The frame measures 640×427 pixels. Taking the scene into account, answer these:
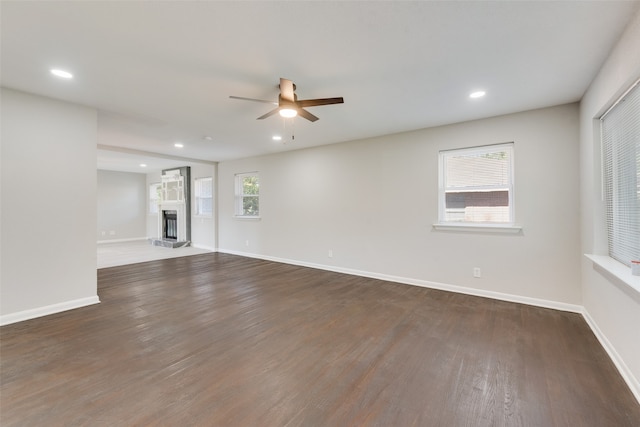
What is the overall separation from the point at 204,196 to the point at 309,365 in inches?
278

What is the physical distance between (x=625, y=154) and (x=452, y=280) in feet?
7.81

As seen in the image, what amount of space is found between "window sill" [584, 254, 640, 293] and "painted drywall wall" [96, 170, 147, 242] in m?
11.8

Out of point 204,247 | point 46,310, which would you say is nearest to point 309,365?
point 46,310

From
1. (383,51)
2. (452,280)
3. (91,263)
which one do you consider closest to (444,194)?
(452,280)

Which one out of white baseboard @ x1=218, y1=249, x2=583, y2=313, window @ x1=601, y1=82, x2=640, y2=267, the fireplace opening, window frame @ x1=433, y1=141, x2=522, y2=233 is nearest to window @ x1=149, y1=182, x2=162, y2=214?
the fireplace opening

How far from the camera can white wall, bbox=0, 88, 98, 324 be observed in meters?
2.90

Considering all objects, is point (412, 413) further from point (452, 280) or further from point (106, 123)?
point (106, 123)

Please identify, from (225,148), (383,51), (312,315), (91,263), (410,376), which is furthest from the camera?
(225,148)

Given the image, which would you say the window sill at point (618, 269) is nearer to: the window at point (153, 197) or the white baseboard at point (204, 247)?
the white baseboard at point (204, 247)

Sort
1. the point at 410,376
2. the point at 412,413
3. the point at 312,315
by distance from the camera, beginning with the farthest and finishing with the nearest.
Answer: the point at 312,315, the point at 410,376, the point at 412,413

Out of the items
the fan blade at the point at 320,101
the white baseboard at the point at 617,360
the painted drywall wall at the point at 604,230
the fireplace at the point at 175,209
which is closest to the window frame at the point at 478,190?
the painted drywall wall at the point at 604,230

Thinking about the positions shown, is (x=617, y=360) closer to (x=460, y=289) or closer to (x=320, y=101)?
(x=460, y=289)

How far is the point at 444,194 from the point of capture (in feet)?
13.6

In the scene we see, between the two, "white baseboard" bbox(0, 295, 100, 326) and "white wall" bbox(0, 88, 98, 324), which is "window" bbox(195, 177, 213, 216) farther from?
"white baseboard" bbox(0, 295, 100, 326)
